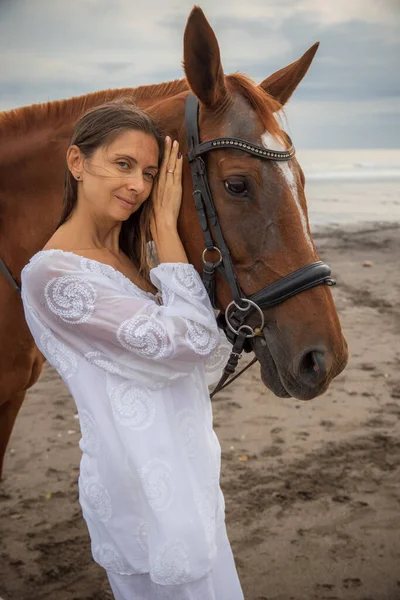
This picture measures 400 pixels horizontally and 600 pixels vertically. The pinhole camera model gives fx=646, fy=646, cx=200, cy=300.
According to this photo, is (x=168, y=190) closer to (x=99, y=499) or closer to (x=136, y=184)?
(x=136, y=184)

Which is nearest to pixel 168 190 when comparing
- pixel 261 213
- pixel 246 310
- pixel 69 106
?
pixel 261 213

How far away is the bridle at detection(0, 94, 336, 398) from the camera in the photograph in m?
1.78

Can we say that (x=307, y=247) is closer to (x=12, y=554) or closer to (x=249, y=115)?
(x=249, y=115)

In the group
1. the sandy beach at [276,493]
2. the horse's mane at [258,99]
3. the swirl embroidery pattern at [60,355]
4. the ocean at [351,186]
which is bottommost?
the sandy beach at [276,493]

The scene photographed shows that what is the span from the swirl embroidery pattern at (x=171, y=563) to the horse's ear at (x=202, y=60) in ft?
4.05

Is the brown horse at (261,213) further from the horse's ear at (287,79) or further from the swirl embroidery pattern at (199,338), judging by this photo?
the swirl embroidery pattern at (199,338)

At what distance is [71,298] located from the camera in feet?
5.30

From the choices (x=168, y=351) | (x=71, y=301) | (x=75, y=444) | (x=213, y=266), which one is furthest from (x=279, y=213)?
(x=75, y=444)

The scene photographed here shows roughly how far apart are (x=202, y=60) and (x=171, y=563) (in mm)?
1356

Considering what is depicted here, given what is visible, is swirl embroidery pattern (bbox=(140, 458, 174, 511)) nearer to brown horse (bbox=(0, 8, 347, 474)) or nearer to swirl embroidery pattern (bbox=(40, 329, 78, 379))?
swirl embroidery pattern (bbox=(40, 329, 78, 379))

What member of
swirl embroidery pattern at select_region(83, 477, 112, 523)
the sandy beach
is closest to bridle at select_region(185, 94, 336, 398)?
swirl embroidery pattern at select_region(83, 477, 112, 523)

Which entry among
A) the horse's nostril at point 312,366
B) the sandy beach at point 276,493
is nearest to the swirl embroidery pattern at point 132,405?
the horse's nostril at point 312,366

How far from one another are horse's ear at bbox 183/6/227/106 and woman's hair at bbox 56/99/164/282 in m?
0.17

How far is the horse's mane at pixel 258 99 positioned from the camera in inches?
74.7
